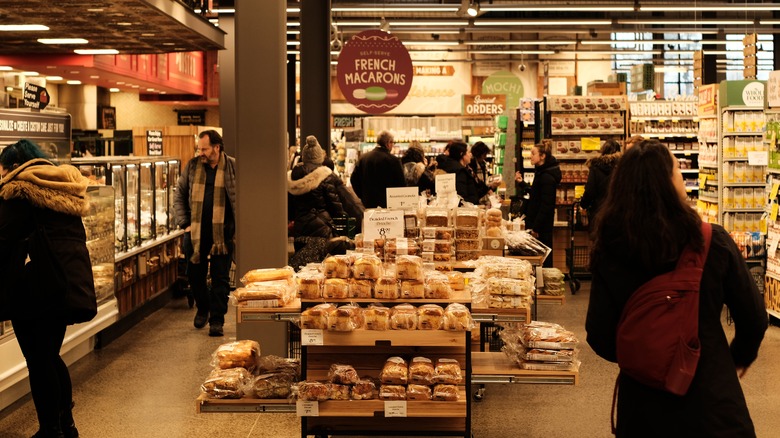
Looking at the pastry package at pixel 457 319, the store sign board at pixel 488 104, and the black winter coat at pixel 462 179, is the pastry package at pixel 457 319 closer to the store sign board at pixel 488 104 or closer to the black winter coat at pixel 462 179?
the black winter coat at pixel 462 179

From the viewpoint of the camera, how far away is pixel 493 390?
21.9 feet

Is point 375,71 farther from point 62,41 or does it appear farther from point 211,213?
point 62,41

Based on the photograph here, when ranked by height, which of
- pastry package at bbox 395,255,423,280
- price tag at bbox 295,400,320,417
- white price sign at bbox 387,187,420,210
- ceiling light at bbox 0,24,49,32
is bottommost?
price tag at bbox 295,400,320,417

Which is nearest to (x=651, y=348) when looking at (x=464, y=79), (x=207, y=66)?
(x=207, y=66)

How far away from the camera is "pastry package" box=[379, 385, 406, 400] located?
444 centimetres

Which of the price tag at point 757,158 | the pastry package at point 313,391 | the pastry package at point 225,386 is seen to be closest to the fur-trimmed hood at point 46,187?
the pastry package at point 225,386

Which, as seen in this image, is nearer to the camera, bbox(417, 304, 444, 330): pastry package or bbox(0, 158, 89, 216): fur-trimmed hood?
bbox(417, 304, 444, 330): pastry package

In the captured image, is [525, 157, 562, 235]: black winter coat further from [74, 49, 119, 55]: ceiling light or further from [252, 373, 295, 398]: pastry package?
[252, 373, 295, 398]: pastry package

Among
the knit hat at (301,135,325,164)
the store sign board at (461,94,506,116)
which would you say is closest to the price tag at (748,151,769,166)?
the knit hat at (301,135,325,164)

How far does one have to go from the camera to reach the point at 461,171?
1111 centimetres

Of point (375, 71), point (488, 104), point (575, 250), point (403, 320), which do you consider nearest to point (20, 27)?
point (375, 71)

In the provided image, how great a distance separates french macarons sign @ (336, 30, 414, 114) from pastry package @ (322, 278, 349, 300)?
5134 millimetres

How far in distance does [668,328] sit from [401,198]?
383 cm

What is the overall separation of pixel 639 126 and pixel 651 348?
41.8 ft
